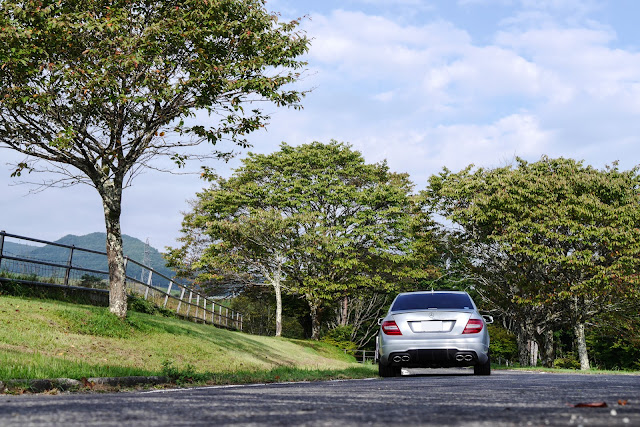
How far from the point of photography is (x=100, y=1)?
13.4 meters

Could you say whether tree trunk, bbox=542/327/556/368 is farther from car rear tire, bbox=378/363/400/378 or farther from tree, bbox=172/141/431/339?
car rear tire, bbox=378/363/400/378

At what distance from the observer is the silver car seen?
419 inches

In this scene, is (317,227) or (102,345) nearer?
(102,345)

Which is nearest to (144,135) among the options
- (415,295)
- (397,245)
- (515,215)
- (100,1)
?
(100,1)

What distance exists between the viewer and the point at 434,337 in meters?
10.7

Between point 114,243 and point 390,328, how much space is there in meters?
7.84

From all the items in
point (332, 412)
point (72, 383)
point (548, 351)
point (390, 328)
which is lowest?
point (72, 383)

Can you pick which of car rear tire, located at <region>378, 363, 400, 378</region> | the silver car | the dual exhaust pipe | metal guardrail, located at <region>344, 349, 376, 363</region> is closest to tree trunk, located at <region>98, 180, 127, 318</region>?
car rear tire, located at <region>378, 363, 400, 378</region>

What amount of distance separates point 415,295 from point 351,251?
68.6 feet

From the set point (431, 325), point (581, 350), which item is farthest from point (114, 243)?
point (581, 350)

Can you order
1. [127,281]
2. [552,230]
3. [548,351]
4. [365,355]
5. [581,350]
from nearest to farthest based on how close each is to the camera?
[127,281] < [552,230] < [581,350] < [548,351] < [365,355]

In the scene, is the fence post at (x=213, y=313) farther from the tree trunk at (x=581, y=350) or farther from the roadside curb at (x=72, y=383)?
the roadside curb at (x=72, y=383)

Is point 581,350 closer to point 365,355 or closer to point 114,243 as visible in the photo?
point 365,355

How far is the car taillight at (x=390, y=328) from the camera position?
1090 centimetres
